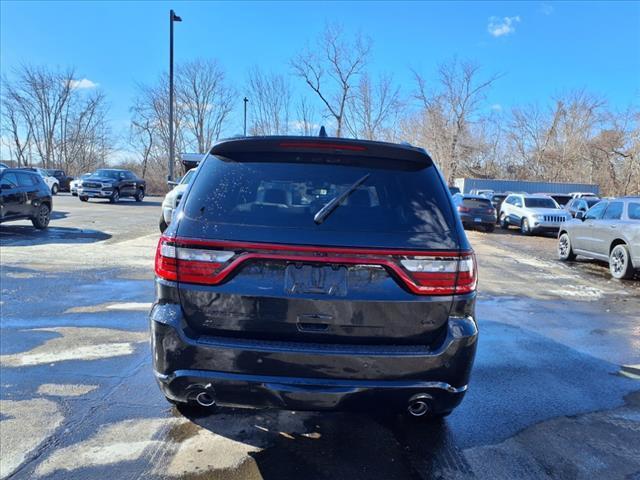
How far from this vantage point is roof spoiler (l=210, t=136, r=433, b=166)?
270 centimetres

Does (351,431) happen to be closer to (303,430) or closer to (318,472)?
(303,430)

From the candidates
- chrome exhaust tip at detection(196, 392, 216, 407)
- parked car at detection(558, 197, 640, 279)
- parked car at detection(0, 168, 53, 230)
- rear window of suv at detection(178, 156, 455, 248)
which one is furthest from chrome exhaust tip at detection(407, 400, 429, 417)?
parked car at detection(0, 168, 53, 230)

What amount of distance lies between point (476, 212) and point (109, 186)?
19334 mm

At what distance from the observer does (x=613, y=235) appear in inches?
398

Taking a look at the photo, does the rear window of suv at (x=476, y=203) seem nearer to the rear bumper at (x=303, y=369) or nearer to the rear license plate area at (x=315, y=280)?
the rear bumper at (x=303, y=369)

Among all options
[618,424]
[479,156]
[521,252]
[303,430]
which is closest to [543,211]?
[521,252]

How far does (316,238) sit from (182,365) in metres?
0.94

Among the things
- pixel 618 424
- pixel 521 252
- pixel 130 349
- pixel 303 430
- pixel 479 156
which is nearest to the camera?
pixel 303 430

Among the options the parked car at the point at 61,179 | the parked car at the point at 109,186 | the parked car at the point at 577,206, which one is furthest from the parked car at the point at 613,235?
the parked car at the point at 61,179

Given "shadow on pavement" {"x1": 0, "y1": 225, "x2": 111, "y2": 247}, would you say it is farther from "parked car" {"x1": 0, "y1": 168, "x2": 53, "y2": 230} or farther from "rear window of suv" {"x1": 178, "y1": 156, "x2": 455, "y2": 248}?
"rear window of suv" {"x1": 178, "y1": 156, "x2": 455, "y2": 248}

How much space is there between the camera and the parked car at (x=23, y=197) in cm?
1253

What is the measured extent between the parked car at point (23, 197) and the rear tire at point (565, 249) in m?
14.7

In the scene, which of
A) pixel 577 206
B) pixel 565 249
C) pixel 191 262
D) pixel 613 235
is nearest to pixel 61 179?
pixel 577 206

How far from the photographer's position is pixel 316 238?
2.37m
